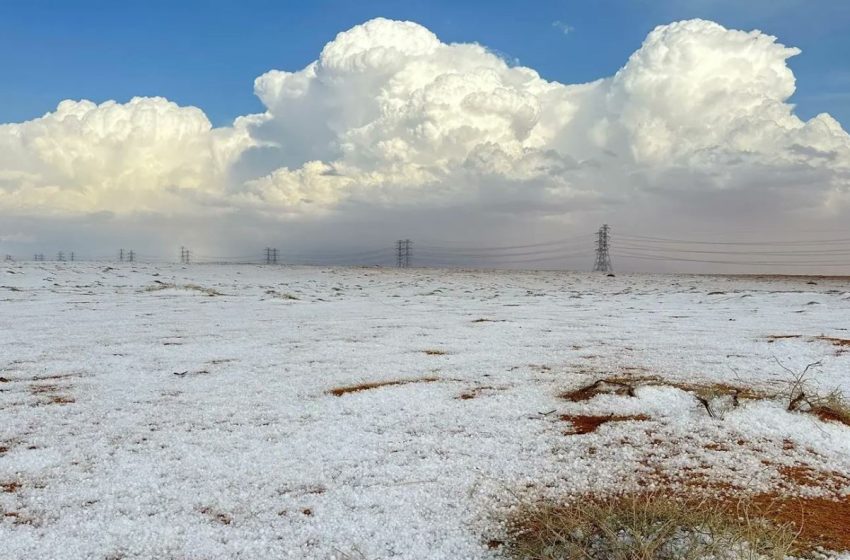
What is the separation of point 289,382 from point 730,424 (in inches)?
110

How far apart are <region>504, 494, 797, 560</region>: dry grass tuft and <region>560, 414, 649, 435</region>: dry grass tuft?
978 mm

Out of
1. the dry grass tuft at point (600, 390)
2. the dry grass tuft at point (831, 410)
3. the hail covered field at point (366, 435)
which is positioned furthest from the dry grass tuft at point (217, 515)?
the dry grass tuft at point (831, 410)

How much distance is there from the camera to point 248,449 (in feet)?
9.58

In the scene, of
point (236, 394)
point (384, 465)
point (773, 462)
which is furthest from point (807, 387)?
point (236, 394)

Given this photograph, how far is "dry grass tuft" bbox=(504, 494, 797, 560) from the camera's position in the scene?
1802mm

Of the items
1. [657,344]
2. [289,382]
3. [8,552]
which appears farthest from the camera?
[657,344]

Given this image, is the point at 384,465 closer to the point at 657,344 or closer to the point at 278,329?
the point at 657,344

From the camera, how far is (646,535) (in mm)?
1884

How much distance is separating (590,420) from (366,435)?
1.20 m

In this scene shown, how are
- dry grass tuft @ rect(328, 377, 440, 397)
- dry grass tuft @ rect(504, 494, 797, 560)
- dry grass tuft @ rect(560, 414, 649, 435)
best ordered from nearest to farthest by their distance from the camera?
dry grass tuft @ rect(504, 494, 797, 560) → dry grass tuft @ rect(560, 414, 649, 435) → dry grass tuft @ rect(328, 377, 440, 397)

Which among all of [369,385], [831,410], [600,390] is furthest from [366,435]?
[831,410]

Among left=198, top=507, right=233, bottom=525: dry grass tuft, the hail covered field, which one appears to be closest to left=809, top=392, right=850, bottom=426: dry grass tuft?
the hail covered field

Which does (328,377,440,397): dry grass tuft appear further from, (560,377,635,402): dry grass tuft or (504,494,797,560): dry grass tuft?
(504,494,797,560): dry grass tuft

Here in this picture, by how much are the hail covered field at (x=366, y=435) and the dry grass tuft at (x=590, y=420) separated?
2 centimetres
